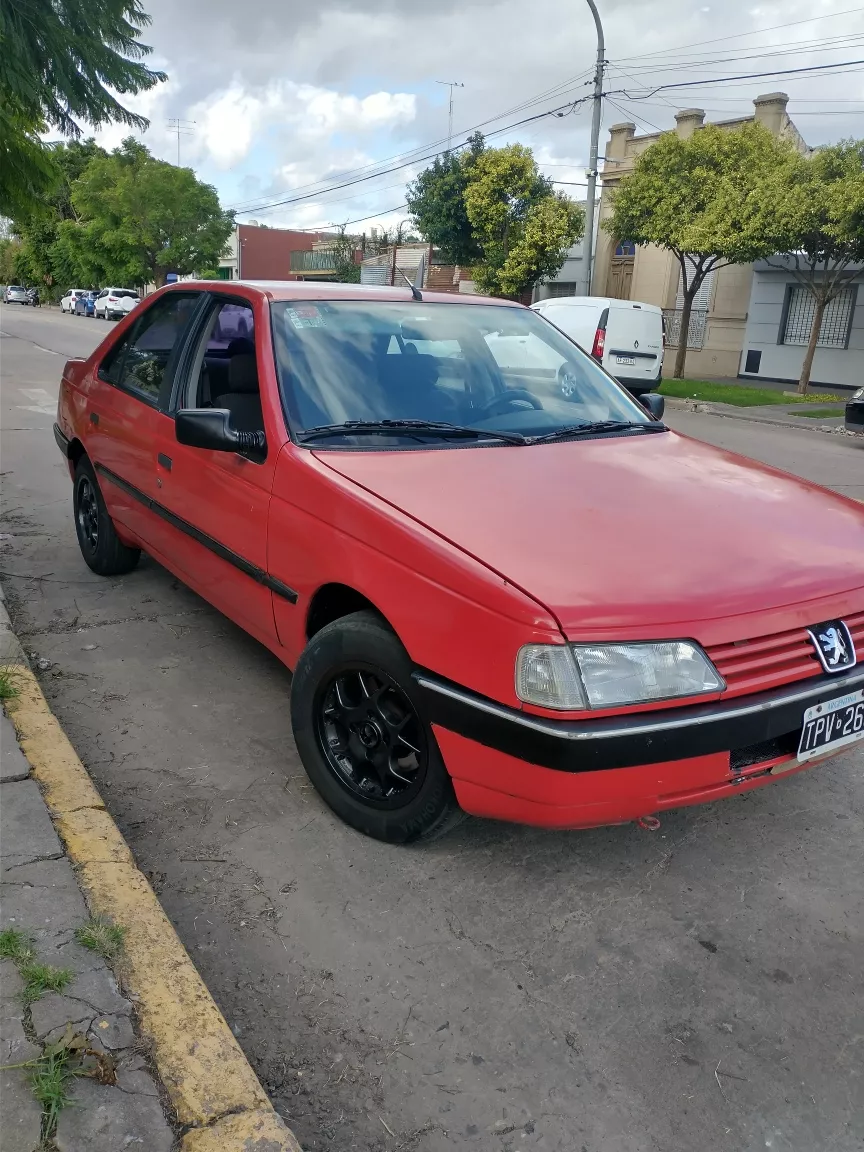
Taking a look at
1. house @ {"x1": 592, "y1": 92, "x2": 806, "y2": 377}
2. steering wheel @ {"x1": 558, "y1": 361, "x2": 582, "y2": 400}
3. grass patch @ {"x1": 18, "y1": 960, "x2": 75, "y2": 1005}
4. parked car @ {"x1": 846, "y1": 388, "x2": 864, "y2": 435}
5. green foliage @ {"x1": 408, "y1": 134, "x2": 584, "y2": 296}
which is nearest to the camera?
grass patch @ {"x1": 18, "y1": 960, "x2": 75, "y2": 1005}

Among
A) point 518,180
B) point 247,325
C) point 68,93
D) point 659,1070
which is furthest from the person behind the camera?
point 518,180

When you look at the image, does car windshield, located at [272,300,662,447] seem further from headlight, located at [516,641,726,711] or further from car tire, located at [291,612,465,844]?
headlight, located at [516,641,726,711]

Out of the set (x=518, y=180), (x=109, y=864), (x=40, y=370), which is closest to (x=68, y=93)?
(x=109, y=864)

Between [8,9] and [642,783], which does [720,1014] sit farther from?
[8,9]

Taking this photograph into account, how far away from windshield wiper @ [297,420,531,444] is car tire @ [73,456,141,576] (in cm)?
226

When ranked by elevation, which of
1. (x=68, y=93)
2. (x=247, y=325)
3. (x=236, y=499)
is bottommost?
(x=236, y=499)

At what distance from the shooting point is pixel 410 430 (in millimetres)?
3322

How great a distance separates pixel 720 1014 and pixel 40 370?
710 inches

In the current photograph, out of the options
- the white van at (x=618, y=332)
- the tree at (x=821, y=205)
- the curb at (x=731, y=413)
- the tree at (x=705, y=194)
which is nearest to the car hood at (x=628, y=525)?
the curb at (x=731, y=413)

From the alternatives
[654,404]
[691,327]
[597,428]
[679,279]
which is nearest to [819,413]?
[691,327]

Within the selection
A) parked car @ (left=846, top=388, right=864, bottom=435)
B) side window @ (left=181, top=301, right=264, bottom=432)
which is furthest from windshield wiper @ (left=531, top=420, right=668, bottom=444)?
parked car @ (left=846, top=388, right=864, bottom=435)

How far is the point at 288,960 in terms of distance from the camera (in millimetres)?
2477

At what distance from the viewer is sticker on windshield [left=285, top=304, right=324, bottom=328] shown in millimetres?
3588

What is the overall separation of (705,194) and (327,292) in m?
19.2
